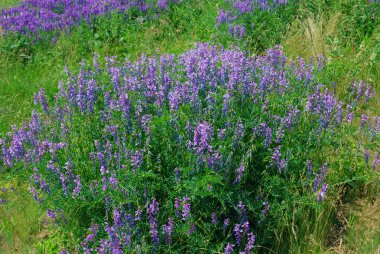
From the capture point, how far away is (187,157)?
303 centimetres

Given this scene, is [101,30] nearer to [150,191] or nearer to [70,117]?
[70,117]

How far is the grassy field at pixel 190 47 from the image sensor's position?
3494 millimetres

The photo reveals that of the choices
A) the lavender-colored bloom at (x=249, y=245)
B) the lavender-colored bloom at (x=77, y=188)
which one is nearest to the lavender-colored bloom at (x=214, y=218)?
the lavender-colored bloom at (x=249, y=245)

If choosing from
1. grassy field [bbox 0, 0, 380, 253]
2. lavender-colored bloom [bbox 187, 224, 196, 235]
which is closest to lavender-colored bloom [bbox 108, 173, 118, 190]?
lavender-colored bloom [bbox 187, 224, 196, 235]

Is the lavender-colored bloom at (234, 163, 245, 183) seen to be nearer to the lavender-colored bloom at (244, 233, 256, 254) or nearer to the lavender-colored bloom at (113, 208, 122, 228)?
the lavender-colored bloom at (244, 233, 256, 254)

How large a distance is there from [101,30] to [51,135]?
12.5 ft

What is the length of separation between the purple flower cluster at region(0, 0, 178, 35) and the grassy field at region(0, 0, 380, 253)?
0.61 feet

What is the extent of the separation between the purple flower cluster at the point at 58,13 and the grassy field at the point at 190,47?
0.19 meters

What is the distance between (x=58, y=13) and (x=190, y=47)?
9.59ft

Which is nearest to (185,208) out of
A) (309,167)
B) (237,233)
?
(237,233)

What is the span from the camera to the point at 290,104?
11.3 feet

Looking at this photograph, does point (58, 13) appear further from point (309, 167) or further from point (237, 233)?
point (237, 233)

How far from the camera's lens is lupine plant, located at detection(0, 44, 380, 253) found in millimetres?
2963

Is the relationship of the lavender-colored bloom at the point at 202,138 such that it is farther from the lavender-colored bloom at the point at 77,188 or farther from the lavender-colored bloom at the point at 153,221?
the lavender-colored bloom at the point at 77,188
